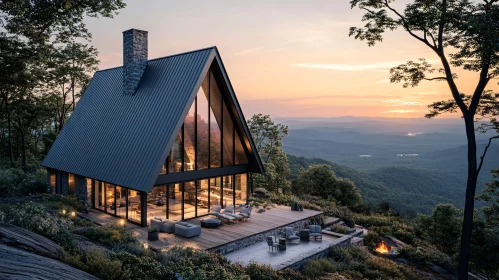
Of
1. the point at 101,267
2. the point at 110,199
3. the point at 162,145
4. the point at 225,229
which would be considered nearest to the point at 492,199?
the point at 225,229

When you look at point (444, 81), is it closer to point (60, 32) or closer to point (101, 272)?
point (101, 272)

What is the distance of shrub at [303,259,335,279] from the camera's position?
33.4 feet

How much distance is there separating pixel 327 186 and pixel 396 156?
96.9 meters

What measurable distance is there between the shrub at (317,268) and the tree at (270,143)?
16499mm

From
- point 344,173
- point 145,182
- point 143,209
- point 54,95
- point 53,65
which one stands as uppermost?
point 53,65

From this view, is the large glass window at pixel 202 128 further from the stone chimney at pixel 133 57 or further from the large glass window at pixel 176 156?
the stone chimney at pixel 133 57

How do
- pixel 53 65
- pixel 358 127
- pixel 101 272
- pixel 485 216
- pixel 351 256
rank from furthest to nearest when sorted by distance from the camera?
pixel 358 127
pixel 53 65
pixel 485 216
pixel 351 256
pixel 101 272

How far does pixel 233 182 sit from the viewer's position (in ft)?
53.9

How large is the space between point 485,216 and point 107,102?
2026 cm

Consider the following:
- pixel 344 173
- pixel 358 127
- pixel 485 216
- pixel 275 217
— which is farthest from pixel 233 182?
pixel 358 127

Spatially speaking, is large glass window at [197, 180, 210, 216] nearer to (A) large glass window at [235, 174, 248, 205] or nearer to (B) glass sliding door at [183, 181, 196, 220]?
(B) glass sliding door at [183, 181, 196, 220]

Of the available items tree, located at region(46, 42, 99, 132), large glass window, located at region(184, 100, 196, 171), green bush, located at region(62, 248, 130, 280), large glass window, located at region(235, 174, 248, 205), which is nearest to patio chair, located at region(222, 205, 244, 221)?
large glass window, located at region(235, 174, 248, 205)

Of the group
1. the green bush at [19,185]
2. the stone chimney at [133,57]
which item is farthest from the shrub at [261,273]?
the green bush at [19,185]

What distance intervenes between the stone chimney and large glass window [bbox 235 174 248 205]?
695 cm
